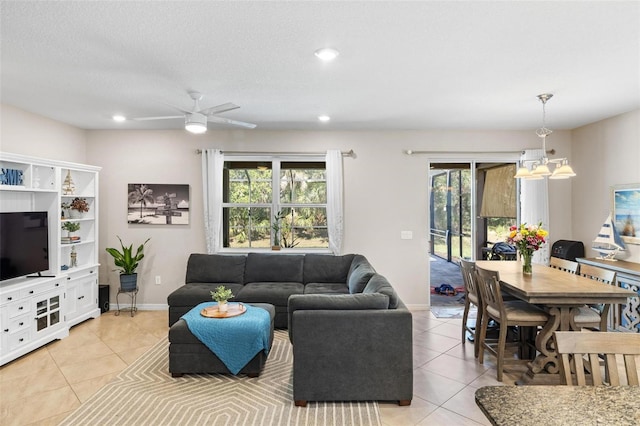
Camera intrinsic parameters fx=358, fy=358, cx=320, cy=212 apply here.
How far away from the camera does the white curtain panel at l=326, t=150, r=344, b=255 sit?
521 centimetres

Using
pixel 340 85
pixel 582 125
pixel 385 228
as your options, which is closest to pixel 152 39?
pixel 340 85

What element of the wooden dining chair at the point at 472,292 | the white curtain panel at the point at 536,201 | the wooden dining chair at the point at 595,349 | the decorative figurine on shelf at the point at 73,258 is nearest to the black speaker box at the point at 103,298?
the decorative figurine on shelf at the point at 73,258

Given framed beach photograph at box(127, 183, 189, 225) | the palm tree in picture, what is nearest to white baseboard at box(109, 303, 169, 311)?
framed beach photograph at box(127, 183, 189, 225)

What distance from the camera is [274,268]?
492 cm

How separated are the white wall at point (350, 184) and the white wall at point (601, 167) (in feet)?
0.80

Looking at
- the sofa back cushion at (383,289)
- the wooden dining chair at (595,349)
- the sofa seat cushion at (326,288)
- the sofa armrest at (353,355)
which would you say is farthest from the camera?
the sofa seat cushion at (326,288)

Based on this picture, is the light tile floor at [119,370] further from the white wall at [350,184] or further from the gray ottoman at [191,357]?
the white wall at [350,184]

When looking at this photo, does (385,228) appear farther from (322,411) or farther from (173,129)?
(173,129)

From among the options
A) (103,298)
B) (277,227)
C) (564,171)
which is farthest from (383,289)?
(103,298)

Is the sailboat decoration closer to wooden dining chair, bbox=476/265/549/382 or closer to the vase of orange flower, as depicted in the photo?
the vase of orange flower

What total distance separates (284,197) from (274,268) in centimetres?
115

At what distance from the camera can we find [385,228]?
5324 millimetres

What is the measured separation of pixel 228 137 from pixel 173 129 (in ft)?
2.62

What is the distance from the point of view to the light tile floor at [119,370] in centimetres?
259
